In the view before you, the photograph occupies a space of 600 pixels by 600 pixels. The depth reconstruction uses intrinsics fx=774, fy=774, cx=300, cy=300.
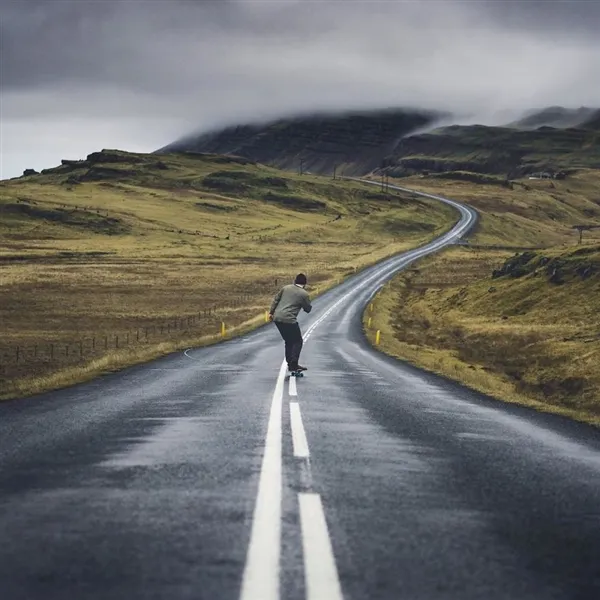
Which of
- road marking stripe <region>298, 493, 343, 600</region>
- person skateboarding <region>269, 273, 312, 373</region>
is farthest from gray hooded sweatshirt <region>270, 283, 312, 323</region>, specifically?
road marking stripe <region>298, 493, 343, 600</region>

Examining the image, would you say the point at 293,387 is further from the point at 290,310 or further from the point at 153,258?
the point at 153,258

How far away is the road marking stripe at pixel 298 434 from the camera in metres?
7.94

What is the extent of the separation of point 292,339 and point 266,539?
39.7 ft

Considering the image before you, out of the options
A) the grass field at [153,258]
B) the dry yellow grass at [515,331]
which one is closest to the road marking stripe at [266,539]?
the dry yellow grass at [515,331]

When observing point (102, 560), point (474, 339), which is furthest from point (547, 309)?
point (102, 560)

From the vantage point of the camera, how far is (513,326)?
42.6 meters

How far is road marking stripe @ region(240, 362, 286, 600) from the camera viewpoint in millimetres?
3938

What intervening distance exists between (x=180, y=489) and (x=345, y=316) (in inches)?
1775

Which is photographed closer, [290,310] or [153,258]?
[290,310]

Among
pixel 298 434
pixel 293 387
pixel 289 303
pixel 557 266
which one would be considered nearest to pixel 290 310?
pixel 289 303

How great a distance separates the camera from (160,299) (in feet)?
200

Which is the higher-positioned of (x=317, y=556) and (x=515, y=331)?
(x=317, y=556)

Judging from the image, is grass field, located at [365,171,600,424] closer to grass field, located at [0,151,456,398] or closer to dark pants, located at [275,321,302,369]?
dark pants, located at [275,321,302,369]

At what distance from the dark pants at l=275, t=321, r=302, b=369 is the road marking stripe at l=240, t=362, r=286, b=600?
888cm
